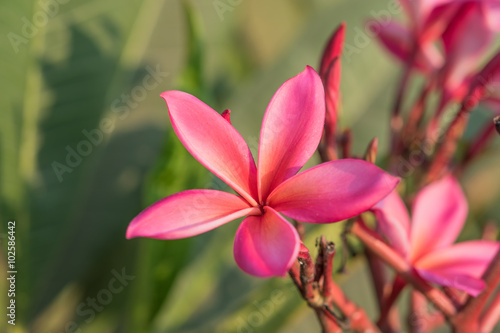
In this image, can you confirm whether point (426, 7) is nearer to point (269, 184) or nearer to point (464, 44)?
point (464, 44)

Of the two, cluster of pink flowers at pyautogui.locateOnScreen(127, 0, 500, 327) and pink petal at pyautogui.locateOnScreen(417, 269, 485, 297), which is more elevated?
cluster of pink flowers at pyautogui.locateOnScreen(127, 0, 500, 327)

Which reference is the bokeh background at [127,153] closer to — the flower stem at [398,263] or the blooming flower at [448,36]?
the flower stem at [398,263]

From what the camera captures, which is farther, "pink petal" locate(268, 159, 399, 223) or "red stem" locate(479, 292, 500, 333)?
"red stem" locate(479, 292, 500, 333)

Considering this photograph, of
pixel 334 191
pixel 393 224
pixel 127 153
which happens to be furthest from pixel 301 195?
pixel 127 153

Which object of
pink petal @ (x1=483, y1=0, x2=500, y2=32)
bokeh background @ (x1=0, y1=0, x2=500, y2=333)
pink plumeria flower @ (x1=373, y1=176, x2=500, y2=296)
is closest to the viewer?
pink plumeria flower @ (x1=373, y1=176, x2=500, y2=296)

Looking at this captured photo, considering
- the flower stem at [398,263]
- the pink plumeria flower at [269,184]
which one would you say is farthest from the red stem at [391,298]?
the pink plumeria flower at [269,184]

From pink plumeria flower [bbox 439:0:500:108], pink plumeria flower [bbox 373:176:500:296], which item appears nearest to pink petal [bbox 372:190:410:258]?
pink plumeria flower [bbox 373:176:500:296]

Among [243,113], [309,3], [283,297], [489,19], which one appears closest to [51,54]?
[243,113]

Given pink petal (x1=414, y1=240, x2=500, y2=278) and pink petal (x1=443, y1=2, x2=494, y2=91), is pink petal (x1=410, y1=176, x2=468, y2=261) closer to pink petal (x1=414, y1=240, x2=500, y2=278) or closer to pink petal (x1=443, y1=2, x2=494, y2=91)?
pink petal (x1=414, y1=240, x2=500, y2=278)
